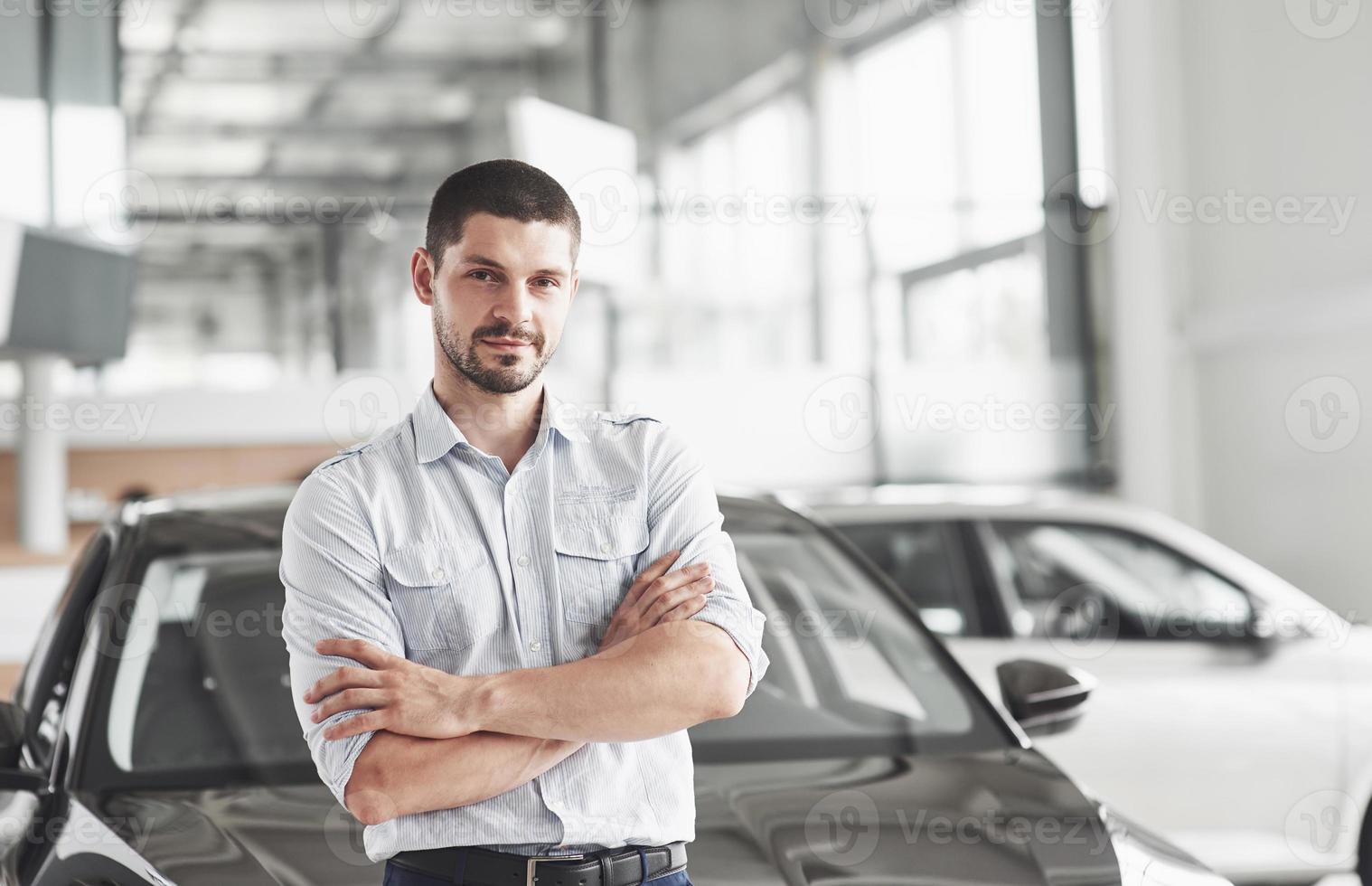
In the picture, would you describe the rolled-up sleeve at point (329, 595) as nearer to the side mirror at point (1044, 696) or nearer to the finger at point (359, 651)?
the finger at point (359, 651)

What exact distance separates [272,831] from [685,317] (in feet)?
23.6

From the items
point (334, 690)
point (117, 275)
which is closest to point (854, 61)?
point (117, 275)

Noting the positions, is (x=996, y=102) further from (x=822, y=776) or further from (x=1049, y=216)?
(x=822, y=776)

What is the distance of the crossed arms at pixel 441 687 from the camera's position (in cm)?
162

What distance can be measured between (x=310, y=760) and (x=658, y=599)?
2.91 ft

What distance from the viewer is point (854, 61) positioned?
954 centimetres

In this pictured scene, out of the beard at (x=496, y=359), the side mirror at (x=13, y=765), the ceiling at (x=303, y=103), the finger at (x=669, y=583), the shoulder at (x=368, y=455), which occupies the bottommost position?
the side mirror at (x=13, y=765)

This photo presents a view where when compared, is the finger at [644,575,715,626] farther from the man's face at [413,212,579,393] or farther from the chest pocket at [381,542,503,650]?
the man's face at [413,212,579,393]

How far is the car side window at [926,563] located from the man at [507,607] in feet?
9.22

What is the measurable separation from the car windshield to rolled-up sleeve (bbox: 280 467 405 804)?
0.71 meters

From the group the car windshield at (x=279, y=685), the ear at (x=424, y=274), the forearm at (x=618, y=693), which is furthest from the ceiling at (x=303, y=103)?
the forearm at (x=618, y=693)

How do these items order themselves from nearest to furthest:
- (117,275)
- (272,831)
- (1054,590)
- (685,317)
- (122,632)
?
(272,831), (122,632), (1054,590), (117,275), (685,317)

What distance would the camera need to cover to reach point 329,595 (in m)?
1.70

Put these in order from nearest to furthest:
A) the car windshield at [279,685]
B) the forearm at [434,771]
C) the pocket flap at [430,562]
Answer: the forearm at [434,771] → the pocket flap at [430,562] → the car windshield at [279,685]
